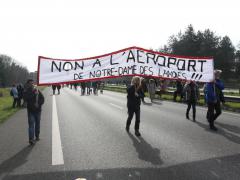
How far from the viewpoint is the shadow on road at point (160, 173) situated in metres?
5.17

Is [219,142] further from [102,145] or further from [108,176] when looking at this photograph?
[108,176]

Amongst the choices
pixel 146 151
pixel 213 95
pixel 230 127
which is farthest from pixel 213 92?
→ pixel 146 151

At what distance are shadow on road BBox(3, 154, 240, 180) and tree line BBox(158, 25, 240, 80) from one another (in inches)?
3033

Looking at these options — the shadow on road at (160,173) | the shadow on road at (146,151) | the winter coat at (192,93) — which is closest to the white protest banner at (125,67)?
the shadow on road at (146,151)

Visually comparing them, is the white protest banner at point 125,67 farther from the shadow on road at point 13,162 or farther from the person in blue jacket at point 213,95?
the shadow on road at point 13,162

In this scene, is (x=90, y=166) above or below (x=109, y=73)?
below

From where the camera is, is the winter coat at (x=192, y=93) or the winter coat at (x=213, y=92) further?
the winter coat at (x=192, y=93)

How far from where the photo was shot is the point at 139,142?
7.99 meters

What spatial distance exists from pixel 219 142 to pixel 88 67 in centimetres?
391

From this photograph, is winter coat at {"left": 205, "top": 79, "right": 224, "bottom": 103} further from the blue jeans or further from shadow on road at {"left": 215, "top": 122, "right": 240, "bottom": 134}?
the blue jeans

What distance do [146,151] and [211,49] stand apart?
77.8m

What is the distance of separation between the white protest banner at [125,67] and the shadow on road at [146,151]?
70.8 inches

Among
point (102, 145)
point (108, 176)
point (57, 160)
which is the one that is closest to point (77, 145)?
point (102, 145)

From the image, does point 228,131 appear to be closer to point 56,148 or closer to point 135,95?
point 135,95
